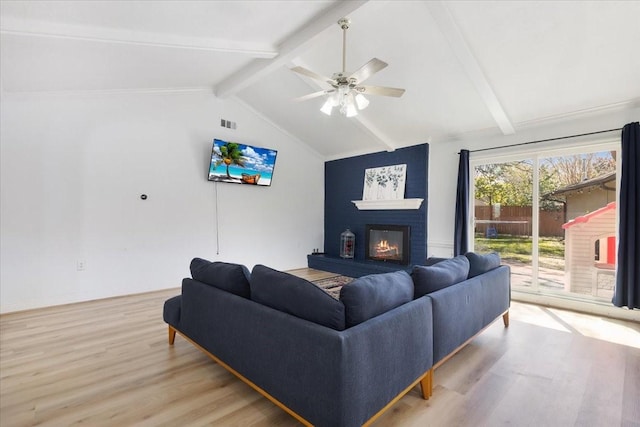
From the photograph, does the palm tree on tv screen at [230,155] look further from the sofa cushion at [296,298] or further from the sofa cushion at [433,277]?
the sofa cushion at [433,277]

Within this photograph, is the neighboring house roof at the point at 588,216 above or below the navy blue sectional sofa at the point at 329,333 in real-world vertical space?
above

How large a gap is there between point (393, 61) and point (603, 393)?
366 centimetres

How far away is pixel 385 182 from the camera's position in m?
5.95

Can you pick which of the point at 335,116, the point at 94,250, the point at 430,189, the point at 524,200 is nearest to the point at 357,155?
the point at 335,116

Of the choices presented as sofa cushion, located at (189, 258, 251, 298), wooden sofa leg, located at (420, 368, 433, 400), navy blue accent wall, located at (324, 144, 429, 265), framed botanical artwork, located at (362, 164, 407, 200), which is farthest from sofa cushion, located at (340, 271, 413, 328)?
framed botanical artwork, located at (362, 164, 407, 200)

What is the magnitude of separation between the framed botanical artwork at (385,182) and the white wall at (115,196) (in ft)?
6.53

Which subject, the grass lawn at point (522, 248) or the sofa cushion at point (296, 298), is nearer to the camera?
the sofa cushion at point (296, 298)

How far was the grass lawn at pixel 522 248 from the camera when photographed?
4.25 m

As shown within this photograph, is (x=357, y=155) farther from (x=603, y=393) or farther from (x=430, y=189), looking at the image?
(x=603, y=393)

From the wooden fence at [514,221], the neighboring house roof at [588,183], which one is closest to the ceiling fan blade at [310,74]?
the wooden fence at [514,221]

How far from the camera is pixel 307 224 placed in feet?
22.5

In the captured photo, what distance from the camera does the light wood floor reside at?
6.02 feet

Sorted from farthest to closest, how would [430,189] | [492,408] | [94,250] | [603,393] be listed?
1. [430,189]
2. [94,250]
3. [603,393]
4. [492,408]

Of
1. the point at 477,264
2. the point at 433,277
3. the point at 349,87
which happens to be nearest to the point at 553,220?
the point at 477,264
